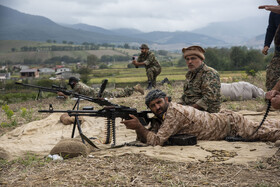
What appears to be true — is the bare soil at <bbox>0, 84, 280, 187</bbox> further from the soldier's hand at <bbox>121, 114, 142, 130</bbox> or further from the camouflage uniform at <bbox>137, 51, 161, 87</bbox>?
the camouflage uniform at <bbox>137, 51, 161, 87</bbox>

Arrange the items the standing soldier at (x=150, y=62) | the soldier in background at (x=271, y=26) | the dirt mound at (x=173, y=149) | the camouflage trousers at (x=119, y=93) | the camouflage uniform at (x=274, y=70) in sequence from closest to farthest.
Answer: the dirt mound at (x=173, y=149)
the camouflage uniform at (x=274, y=70)
the soldier in background at (x=271, y=26)
the camouflage trousers at (x=119, y=93)
the standing soldier at (x=150, y=62)

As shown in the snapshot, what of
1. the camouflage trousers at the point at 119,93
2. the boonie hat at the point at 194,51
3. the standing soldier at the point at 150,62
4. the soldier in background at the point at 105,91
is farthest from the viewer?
the standing soldier at the point at 150,62

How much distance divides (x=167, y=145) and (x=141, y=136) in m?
0.50

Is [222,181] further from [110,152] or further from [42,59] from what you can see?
[42,59]

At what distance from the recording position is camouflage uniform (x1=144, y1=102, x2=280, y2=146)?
5527 millimetres

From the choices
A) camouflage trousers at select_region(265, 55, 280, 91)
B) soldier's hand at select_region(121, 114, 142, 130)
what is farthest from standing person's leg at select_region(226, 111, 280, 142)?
camouflage trousers at select_region(265, 55, 280, 91)

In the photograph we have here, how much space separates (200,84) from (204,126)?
1.50 metres

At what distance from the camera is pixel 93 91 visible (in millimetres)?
12070

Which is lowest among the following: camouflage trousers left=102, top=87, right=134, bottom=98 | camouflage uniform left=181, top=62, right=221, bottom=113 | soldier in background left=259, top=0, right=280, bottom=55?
camouflage trousers left=102, top=87, right=134, bottom=98

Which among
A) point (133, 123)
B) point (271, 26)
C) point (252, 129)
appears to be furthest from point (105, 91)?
point (252, 129)

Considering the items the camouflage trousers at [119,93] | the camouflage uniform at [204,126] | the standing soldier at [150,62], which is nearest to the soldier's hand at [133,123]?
the camouflage uniform at [204,126]

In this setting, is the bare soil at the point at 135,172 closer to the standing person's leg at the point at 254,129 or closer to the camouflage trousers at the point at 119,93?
the standing person's leg at the point at 254,129

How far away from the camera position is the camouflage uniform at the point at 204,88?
670cm

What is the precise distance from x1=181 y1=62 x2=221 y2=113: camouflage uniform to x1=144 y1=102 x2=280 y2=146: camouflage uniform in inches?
23.2
